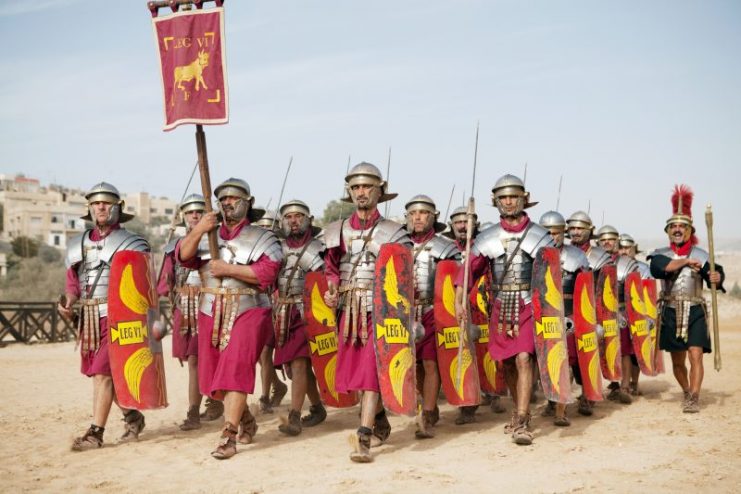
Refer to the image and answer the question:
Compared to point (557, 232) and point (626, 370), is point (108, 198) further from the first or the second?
point (626, 370)

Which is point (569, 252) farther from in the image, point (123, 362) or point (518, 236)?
point (123, 362)

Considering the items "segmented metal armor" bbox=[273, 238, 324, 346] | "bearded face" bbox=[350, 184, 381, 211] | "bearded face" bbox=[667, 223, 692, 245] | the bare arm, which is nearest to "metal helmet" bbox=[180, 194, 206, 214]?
"segmented metal armor" bbox=[273, 238, 324, 346]

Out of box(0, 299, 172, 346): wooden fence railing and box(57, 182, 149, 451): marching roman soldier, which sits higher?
box(57, 182, 149, 451): marching roman soldier

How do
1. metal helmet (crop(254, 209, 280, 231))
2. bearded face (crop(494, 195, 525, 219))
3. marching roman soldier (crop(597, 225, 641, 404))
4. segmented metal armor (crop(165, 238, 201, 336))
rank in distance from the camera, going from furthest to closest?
marching roman soldier (crop(597, 225, 641, 404)), metal helmet (crop(254, 209, 280, 231)), segmented metal armor (crop(165, 238, 201, 336)), bearded face (crop(494, 195, 525, 219))

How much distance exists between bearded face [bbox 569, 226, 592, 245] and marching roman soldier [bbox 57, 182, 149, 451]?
16.8 feet

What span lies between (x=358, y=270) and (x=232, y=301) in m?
1.07

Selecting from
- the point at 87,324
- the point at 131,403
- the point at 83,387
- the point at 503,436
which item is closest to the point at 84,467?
the point at 131,403

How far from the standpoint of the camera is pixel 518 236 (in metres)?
7.75

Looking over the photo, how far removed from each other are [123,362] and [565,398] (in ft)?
12.2

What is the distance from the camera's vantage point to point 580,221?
1021 cm

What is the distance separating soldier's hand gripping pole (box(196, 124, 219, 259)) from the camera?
21.8ft

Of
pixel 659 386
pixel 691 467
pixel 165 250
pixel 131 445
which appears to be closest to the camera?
pixel 691 467

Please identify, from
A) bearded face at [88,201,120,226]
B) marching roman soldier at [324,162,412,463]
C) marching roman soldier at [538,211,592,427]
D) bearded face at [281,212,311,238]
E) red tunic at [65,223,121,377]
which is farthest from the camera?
bearded face at [281,212,311,238]

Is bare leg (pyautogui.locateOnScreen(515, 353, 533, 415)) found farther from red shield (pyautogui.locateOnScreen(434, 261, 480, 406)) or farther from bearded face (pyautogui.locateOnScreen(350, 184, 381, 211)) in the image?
bearded face (pyautogui.locateOnScreen(350, 184, 381, 211))
